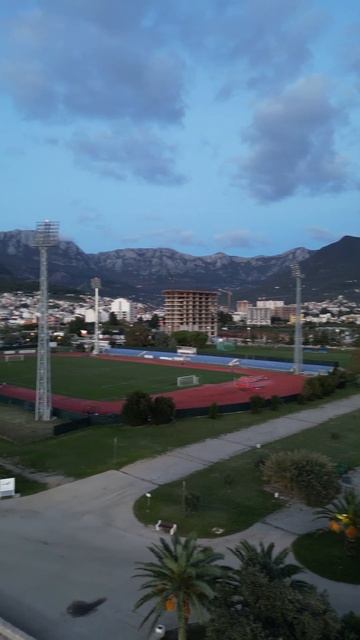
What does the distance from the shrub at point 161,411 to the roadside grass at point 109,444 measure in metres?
0.47

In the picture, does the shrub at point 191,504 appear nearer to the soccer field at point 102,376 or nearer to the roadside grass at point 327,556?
the roadside grass at point 327,556

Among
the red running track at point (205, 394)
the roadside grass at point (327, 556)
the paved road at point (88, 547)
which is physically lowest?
the paved road at point (88, 547)

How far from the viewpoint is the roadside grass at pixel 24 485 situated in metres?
23.7

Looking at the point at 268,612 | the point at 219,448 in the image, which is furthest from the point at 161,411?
the point at 268,612

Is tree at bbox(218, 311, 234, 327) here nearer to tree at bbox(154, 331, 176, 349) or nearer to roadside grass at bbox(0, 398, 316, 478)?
tree at bbox(154, 331, 176, 349)

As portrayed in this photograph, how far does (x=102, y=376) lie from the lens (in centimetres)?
6356

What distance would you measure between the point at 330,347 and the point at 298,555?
8915cm

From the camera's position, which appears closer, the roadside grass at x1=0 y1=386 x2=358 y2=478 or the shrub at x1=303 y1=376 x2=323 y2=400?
the roadside grass at x1=0 y1=386 x2=358 y2=478

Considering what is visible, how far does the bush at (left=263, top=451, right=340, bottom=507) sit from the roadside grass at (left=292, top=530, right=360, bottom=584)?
1.22 m

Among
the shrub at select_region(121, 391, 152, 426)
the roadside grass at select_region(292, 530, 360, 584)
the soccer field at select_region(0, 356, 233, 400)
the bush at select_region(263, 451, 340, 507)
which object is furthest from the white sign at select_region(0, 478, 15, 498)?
the soccer field at select_region(0, 356, 233, 400)

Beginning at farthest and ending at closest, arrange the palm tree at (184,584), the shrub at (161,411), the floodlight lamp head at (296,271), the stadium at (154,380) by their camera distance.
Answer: the floodlight lamp head at (296,271), the stadium at (154,380), the shrub at (161,411), the palm tree at (184,584)

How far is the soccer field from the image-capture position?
53.7 metres

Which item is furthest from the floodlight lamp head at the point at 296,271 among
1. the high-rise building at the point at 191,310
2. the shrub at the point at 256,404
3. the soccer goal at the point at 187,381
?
the high-rise building at the point at 191,310

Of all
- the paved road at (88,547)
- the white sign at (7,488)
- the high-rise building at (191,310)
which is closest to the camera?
the paved road at (88,547)
